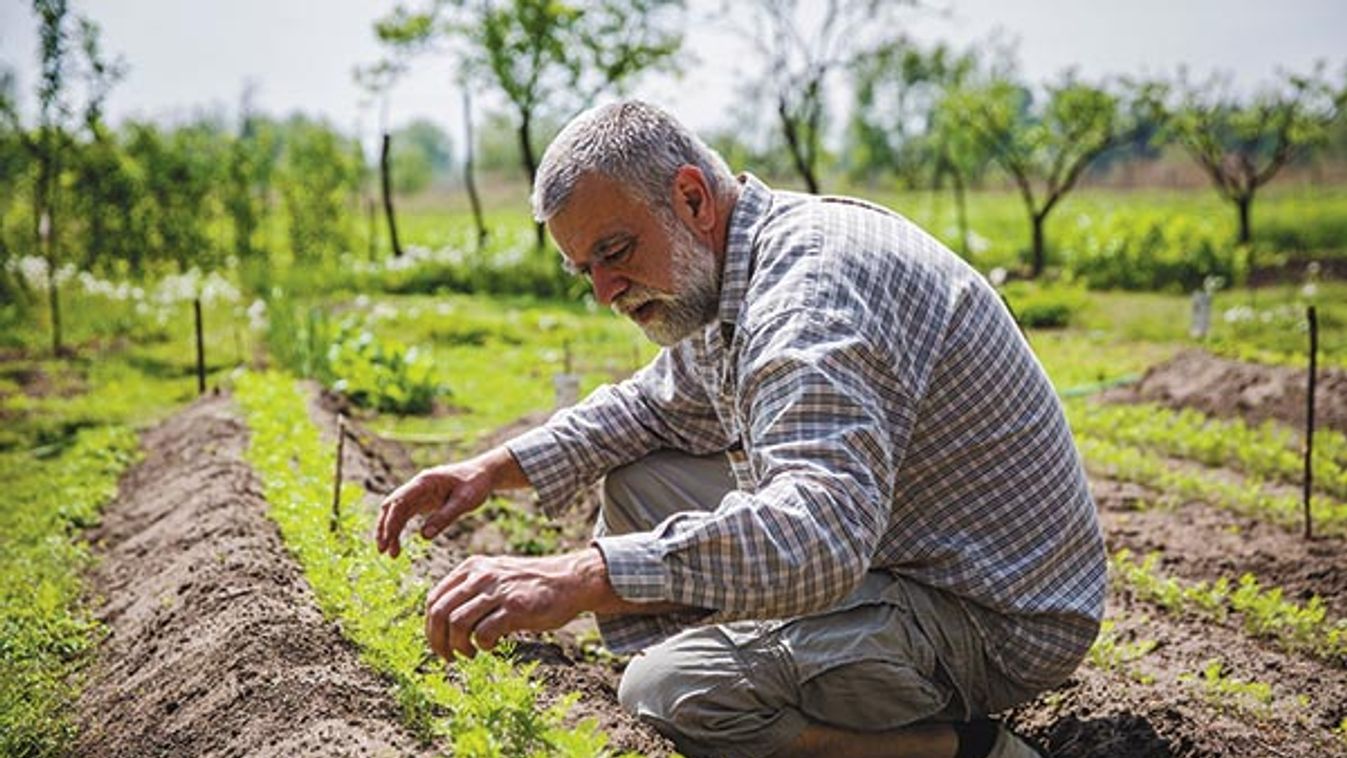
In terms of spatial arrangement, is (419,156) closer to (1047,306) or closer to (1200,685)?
(1047,306)

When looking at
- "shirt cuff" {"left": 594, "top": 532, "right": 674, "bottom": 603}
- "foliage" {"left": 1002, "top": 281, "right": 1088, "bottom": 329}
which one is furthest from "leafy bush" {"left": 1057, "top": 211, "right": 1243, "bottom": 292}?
"shirt cuff" {"left": 594, "top": 532, "right": 674, "bottom": 603}

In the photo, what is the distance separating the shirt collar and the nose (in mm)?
230

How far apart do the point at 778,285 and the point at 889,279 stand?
0.25 metres

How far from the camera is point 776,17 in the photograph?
70.6ft

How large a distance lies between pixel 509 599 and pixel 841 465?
0.65 m

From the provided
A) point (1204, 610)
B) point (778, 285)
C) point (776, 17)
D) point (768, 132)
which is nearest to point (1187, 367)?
point (1204, 610)

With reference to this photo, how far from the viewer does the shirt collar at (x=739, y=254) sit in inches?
106

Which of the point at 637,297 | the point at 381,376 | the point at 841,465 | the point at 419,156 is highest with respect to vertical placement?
the point at 419,156

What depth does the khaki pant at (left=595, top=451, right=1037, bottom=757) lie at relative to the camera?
270cm

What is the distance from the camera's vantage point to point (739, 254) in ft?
8.87

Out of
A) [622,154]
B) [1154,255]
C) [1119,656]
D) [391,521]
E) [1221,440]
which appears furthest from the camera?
[1154,255]

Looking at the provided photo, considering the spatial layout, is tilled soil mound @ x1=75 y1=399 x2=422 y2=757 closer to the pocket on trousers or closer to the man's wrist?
the man's wrist

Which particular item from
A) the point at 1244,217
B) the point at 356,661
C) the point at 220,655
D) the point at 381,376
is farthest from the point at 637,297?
the point at 1244,217

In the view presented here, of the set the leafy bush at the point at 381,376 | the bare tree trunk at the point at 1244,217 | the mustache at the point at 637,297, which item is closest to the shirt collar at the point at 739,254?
the mustache at the point at 637,297
